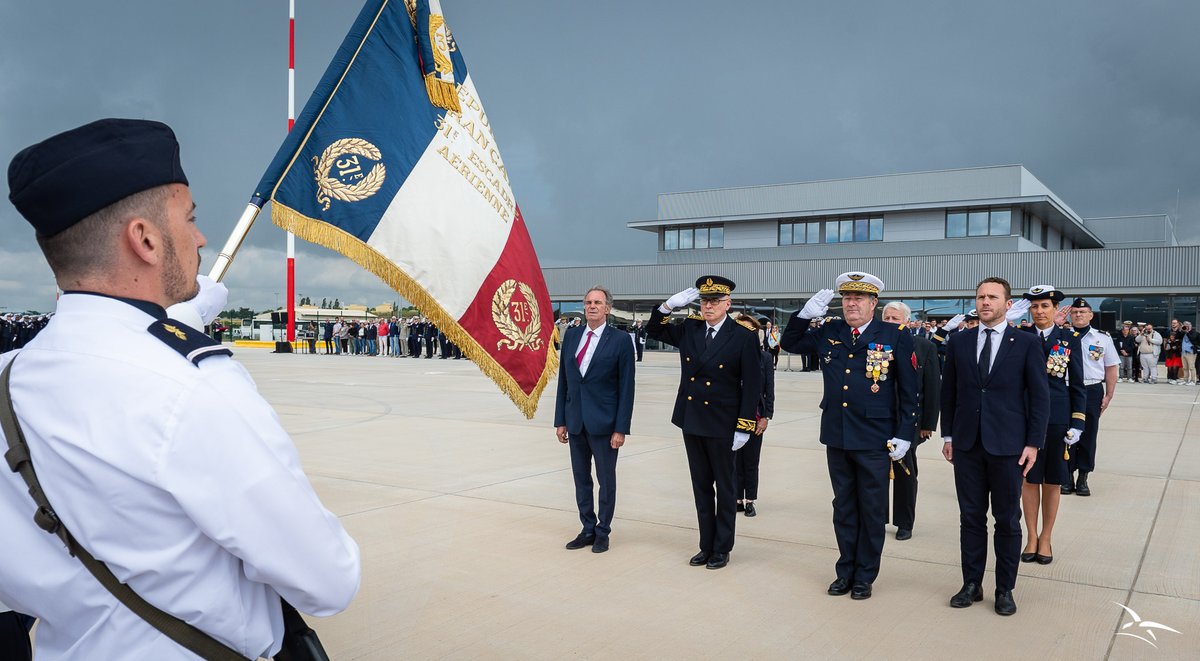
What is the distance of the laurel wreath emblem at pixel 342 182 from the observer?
3.96 m

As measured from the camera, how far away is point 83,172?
1362 mm

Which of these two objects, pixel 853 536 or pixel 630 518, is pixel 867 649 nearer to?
pixel 853 536

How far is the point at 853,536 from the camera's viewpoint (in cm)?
514

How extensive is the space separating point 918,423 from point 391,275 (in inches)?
190

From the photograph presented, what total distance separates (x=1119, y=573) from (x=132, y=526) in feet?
19.7

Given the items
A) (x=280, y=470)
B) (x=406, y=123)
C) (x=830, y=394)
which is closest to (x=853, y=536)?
(x=830, y=394)

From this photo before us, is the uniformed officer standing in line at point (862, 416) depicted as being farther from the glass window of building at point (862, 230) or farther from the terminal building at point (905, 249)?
the glass window of building at point (862, 230)

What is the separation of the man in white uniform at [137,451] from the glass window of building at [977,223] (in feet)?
147

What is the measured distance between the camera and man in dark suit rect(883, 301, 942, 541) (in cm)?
639

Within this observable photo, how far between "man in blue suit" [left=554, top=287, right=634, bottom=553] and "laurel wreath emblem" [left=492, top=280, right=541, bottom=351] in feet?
3.81

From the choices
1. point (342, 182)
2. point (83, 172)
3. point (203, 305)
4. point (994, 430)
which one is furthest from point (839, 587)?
point (83, 172)

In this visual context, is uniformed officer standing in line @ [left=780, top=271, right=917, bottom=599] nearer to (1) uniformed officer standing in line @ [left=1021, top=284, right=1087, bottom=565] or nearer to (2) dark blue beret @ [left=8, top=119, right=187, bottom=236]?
(1) uniformed officer standing in line @ [left=1021, top=284, right=1087, bottom=565]

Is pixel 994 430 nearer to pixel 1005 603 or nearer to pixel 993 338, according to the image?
pixel 993 338

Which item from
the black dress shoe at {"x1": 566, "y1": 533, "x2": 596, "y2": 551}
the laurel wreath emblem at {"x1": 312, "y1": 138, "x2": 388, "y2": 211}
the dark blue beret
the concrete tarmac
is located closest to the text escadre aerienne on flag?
the laurel wreath emblem at {"x1": 312, "y1": 138, "x2": 388, "y2": 211}
